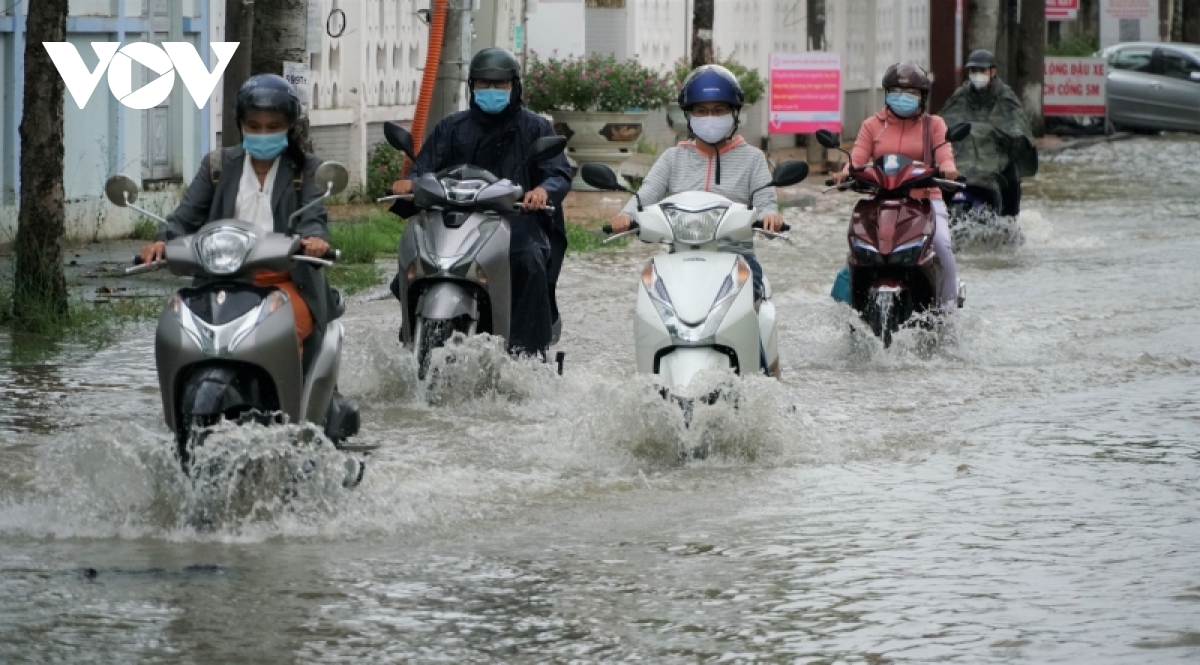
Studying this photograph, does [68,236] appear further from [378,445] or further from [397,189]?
[378,445]

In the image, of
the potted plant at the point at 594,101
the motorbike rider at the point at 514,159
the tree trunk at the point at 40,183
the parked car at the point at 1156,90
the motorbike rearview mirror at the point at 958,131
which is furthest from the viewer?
the parked car at the point at 1156,90

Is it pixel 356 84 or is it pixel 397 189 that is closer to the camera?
pixel 397 189

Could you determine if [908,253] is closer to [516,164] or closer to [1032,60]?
[516,164]

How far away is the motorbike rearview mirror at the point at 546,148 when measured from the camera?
31.4 feet

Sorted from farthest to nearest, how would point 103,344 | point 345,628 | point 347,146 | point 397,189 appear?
point 347,146
point 103,344
point 397,189
point 345,628

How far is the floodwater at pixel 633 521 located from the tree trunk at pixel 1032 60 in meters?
24.8

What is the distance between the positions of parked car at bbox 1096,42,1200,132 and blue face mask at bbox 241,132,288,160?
103 feet

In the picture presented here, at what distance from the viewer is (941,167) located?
12.3 meters

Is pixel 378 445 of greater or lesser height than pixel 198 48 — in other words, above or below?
below

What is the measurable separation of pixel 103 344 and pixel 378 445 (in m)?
4.44

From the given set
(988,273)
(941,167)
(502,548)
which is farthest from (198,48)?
(502,548)

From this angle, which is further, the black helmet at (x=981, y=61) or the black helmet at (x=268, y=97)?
the black helmet at (x=981, y=61)

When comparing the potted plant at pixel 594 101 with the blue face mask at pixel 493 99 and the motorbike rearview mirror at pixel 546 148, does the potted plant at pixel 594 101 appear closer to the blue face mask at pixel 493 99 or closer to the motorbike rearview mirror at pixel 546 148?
the blue face mask at pixel 493 99

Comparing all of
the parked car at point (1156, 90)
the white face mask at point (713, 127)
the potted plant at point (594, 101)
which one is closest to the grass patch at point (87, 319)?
the white face mask at point (713, 127)
